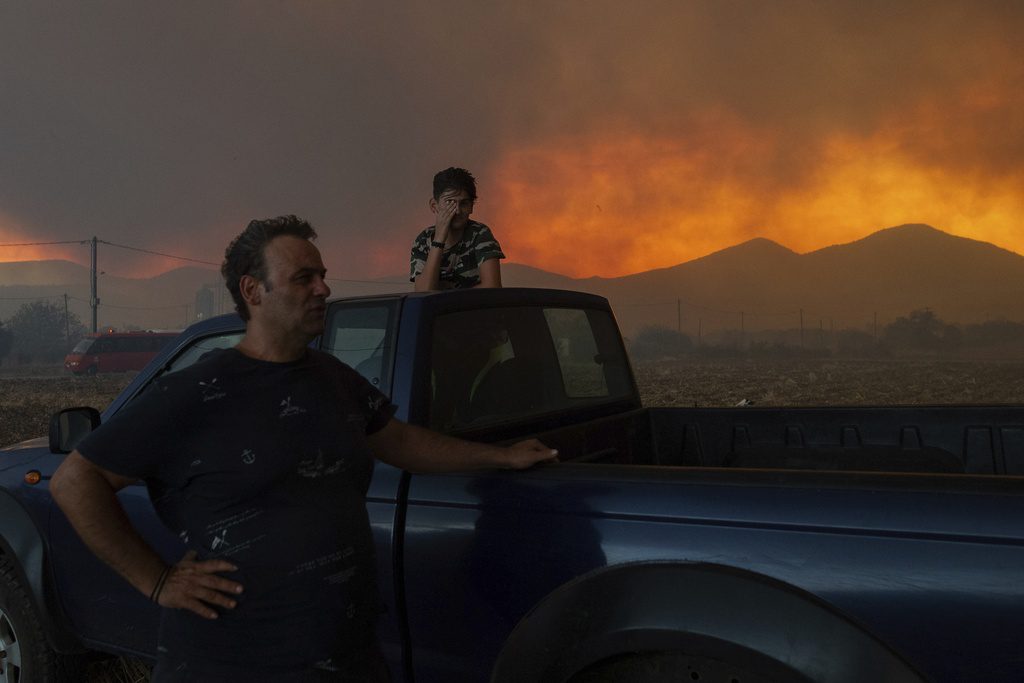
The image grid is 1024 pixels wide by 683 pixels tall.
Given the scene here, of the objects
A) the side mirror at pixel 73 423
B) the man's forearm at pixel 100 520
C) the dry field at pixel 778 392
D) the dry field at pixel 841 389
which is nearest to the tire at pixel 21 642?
the side mirror at pixel 73 423

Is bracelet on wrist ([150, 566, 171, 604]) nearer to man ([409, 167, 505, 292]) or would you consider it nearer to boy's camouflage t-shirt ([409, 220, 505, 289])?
man ([409, 167, 505, 292])

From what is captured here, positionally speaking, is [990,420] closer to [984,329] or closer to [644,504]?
[644,504]

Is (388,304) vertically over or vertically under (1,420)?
over

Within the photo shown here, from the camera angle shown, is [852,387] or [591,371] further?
[852,387]

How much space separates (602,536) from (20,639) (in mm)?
2647

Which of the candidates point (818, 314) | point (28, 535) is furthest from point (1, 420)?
point (818, 314)

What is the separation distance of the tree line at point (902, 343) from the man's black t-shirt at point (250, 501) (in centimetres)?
8564

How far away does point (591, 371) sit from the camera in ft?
12.1

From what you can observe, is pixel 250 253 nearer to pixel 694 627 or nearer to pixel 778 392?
pixel 694 627

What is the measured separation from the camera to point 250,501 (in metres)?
1.90

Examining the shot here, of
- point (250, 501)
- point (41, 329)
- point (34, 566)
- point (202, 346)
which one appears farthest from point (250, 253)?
point (41, 329)

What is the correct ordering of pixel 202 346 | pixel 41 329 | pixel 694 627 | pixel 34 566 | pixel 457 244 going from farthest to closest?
1. pixel 41 329
2. pixel 457 244
3. pixel 34 566
4. pixel 202 346
5. pixel 694 627

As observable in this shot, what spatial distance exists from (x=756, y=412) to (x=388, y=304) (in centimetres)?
180

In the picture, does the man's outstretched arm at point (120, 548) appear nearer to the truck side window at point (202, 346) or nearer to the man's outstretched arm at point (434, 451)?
Answer: the man's outstretched arm at point (434, 451)
